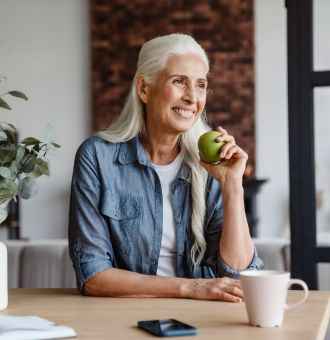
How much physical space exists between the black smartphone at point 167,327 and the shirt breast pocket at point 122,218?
577mm

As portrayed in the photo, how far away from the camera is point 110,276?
172 centimetres

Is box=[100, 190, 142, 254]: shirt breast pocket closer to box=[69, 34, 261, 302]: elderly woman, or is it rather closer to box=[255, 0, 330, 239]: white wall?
box=[69, 34, 261, 302]: elderly woman

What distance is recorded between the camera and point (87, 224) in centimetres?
184

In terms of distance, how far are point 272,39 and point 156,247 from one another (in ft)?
17.6

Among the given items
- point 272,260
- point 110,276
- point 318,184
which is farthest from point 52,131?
point 272,260

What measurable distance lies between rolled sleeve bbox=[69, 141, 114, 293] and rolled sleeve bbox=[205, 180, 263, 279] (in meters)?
0.26

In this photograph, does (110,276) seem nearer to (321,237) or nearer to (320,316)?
(320,316)

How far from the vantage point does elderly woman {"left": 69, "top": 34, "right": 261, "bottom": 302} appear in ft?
5.97

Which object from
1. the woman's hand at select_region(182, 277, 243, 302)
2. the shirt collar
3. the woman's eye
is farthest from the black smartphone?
the woman's eye

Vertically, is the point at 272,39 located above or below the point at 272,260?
above

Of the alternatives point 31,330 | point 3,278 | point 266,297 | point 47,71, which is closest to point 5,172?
point 3,278

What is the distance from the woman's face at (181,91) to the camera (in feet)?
6.34

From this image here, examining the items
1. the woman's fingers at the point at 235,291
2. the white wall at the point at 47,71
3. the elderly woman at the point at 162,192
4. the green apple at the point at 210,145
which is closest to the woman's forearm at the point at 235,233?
the elderly woman at the point at 162,192

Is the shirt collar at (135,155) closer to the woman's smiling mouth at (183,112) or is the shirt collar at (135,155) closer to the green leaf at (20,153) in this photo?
the woman's smiling mouth at (183,112)
